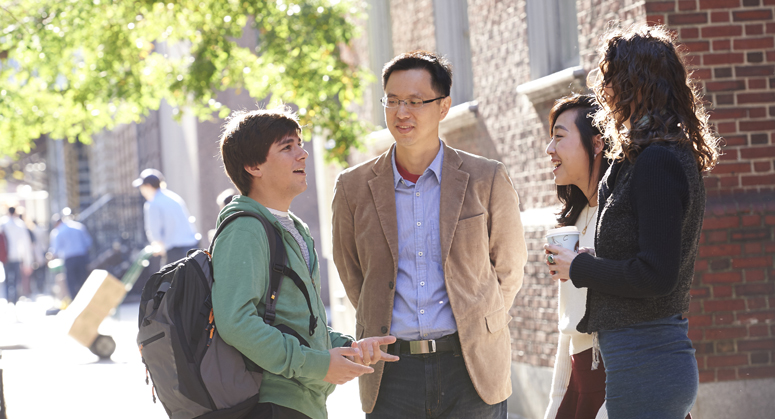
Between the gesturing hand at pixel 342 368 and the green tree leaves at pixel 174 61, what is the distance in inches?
280

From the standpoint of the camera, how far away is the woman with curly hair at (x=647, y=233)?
106 inches

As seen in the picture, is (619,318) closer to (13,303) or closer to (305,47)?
(305,47)

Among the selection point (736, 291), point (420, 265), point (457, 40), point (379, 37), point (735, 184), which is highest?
point (379, 37)

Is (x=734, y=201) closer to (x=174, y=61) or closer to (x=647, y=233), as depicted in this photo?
(x=647, y=233)

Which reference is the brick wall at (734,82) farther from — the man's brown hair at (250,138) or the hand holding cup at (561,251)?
the man's brown hair at (250,138)

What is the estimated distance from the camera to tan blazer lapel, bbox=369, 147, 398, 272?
386 cm

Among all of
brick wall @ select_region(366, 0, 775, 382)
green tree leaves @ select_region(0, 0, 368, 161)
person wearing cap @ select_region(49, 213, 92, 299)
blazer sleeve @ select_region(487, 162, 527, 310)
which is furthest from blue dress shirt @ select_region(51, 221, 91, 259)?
blazer sleeve @ select_region(487, 162, 527, 310)

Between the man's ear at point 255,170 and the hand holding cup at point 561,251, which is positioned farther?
the man's ear at point 255,170

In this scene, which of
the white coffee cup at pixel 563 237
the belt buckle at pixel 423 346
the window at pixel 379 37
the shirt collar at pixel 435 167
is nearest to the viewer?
the white coffee cup at pixel 563 237

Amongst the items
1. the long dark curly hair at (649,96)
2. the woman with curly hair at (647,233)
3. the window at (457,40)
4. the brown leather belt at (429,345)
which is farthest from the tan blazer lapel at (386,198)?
the window at (457,40)

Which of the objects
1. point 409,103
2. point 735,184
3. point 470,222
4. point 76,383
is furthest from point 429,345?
point 76,383

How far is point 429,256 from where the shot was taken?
152 inches

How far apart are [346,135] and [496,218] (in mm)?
6595

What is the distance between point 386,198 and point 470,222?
0.37 meters
